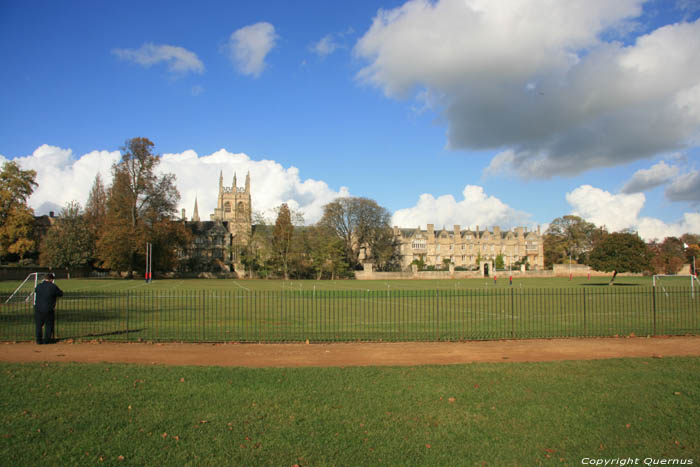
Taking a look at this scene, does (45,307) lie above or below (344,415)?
above

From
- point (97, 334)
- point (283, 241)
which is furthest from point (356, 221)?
point (97, 334)

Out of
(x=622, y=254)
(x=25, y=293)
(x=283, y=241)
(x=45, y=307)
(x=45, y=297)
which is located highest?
(x=283, y=241)

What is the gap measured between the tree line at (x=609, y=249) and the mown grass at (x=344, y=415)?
47.4m

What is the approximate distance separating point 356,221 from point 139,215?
3434cm

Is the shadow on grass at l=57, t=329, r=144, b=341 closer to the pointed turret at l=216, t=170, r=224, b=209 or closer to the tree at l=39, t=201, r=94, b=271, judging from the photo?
the tree at l=39, t=201, r=94, b=271

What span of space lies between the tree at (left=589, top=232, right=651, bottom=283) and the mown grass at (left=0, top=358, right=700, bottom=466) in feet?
153

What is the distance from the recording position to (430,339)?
45.6ft

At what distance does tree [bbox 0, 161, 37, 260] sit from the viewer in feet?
178

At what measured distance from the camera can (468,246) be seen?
10400cm

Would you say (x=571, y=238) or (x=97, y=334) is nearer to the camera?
(x=97, y=334)

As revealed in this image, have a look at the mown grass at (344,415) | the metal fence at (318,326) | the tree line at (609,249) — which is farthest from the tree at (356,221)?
the mown grass at (344,415)

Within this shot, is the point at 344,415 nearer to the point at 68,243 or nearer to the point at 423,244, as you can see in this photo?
the point at 68,243

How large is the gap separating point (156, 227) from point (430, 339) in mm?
51351

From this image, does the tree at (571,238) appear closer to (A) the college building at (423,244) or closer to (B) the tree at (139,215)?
(A) the college building at (423,244)
